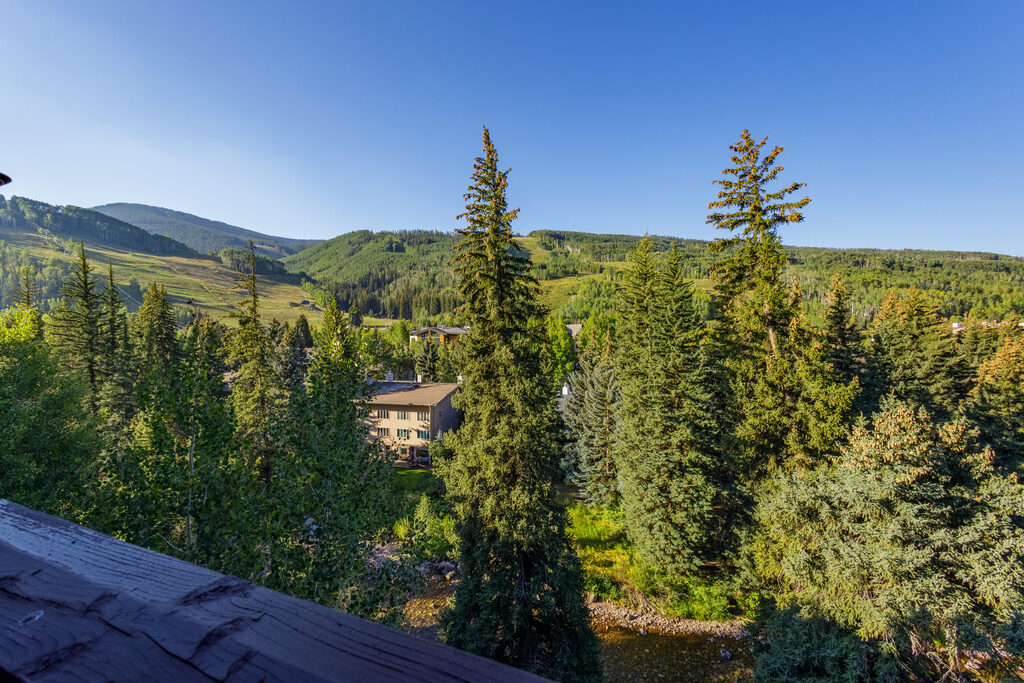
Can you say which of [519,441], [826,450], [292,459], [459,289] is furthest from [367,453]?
[826,450]

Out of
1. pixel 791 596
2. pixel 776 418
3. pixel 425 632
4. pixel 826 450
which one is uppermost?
pixel 776 418

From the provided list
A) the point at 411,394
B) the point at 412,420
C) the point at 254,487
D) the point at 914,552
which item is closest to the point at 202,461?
the point at 254,487

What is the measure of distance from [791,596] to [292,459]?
55.2 ft

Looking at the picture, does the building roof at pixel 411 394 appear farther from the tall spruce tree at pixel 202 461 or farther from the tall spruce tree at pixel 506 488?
the tall spruce tree at pixel 202 461

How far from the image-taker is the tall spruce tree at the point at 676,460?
58.3ft

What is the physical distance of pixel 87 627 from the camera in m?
0.85

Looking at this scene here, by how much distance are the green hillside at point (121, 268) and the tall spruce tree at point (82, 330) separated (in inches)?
4036

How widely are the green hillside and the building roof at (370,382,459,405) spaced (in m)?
98.2

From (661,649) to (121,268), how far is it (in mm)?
207114

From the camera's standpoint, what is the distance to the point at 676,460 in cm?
1816

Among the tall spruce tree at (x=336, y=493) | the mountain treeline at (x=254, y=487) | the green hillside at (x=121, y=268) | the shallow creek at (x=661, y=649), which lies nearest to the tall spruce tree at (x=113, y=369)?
the mountain treeline at (x=254, y=487)

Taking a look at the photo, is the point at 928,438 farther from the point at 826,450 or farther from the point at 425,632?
the point at 425,632

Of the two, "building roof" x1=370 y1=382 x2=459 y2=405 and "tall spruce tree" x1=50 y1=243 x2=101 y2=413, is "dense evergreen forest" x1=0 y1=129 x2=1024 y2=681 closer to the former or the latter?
"tall spruce tree" x1=50 y1=243 x2=101 y2=413

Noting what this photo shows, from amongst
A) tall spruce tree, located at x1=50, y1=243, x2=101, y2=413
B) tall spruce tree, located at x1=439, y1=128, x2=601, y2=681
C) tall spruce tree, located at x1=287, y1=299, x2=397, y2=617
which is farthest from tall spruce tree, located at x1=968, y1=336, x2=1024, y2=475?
tall spruce tree, located at x1=50, y1=243, x2=101, y2=413
